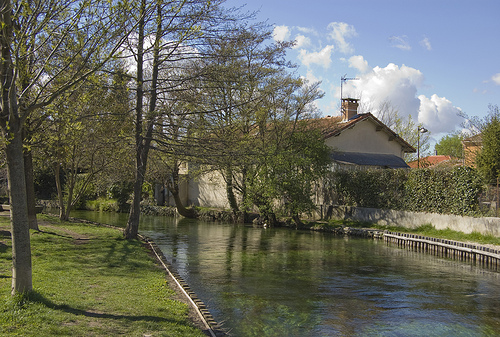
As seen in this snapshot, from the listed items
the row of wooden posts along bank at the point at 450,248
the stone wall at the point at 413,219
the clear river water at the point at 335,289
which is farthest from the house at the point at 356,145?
the clear river water at the point at 335,289

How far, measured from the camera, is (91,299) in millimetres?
7938

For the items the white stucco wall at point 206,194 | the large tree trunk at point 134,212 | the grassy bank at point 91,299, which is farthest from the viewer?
the white stucco wall at point 206,194

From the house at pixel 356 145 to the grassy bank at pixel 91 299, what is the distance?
21271mm

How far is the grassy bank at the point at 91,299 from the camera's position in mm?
6469

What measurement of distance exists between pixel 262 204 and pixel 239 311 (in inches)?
759

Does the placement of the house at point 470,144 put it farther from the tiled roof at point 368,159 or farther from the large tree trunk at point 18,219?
the large tree trunk at point 18,219

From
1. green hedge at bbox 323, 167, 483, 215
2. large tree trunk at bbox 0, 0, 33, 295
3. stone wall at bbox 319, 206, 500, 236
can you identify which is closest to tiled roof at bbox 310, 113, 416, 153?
green hedge at bbox 323, 167, 483, 215

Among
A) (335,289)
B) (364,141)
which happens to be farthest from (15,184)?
(364,141)

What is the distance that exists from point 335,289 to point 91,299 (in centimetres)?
634

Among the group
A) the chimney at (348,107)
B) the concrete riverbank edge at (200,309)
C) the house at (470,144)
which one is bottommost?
the concrete riverbank edge at (200,309)

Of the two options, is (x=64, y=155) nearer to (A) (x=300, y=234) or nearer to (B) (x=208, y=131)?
(B) (x=208, y=131)

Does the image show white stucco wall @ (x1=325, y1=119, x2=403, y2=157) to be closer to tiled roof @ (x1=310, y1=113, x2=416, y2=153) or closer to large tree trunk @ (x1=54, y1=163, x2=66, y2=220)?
tiled roof @ (x1=310, y1=113, x2=416, y2=153)

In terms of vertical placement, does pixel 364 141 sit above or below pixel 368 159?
above

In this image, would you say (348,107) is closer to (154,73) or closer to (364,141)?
(364,141)
